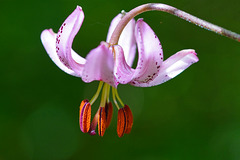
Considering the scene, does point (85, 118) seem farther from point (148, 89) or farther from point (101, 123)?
point (148, 89)

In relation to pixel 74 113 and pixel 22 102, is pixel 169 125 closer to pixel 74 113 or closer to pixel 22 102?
pixel 74 113

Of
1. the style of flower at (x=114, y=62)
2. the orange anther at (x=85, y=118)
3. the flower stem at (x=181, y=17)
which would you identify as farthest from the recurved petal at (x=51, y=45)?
the flower stem at (x=181, y=17)

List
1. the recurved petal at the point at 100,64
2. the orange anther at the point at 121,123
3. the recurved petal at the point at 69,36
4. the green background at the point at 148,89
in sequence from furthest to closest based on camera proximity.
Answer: the green background at the point at 148,89 → the orange anther at the point at 121,123 → the recurved petal at the point at 69,36 → the recurved petal at the point at 100,64

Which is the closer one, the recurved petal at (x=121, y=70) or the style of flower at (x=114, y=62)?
the style of flower at (x=114, y=62)

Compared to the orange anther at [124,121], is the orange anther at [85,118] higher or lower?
higher

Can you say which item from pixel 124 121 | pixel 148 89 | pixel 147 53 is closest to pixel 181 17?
pixel 147 53

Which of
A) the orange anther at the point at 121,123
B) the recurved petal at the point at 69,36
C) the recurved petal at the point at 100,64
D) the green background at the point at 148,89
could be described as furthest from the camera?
the green background at the point at 148,89

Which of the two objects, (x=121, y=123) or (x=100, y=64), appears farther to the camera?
(x=121, y=123)

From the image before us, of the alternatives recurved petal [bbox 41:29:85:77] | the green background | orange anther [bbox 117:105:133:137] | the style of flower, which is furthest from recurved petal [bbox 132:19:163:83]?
the green background

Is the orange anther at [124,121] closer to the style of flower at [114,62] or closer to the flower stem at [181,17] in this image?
the style of flower at [114,62]
